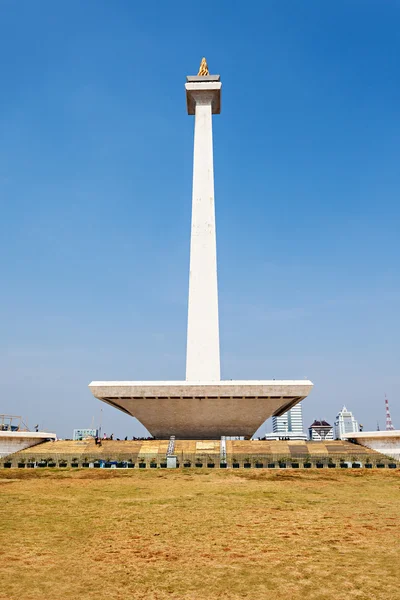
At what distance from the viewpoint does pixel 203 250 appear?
40.3 meters

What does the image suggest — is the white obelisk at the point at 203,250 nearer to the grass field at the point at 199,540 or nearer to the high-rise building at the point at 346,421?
the grass field at the point at 199,540

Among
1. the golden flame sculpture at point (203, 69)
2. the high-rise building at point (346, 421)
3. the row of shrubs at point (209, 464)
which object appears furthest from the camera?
the high-rise building at point (346, 421)

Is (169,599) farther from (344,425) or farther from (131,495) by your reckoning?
(344,425)

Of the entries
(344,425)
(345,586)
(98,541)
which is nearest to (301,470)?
(98,541)

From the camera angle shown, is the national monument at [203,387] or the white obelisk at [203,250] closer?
the national monument at [203,387]

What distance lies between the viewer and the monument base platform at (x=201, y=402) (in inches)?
A: 1379

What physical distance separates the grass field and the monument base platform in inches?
635

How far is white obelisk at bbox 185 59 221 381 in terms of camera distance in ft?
125

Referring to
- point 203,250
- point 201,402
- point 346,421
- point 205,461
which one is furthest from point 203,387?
point 346,421

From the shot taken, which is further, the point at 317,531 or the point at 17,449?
the point at 17,449

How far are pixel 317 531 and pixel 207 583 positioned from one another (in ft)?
14.7

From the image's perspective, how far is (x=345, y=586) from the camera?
7.13 metres

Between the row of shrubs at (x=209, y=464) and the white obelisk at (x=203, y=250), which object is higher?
the white obelisk at (x=203, y=250)

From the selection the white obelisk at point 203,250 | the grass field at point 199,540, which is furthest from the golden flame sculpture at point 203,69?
the grass field at point 199,540
